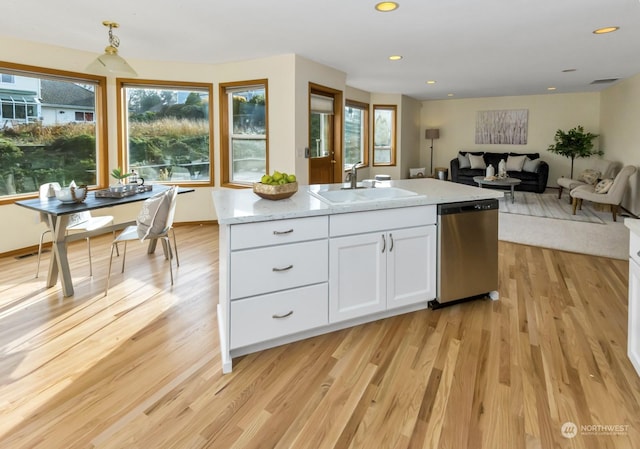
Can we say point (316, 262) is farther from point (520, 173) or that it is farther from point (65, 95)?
point (520, 173)

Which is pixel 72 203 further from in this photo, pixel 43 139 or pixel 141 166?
pixel 141 166

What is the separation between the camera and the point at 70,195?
3180mm

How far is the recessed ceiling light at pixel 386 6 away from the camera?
311cm

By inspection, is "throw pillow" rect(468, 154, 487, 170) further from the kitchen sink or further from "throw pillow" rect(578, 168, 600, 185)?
the kitchen sink

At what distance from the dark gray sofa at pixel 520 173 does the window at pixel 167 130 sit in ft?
20.5

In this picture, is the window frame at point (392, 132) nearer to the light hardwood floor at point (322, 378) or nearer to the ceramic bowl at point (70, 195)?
the light hardwood floor at point (322, 378)

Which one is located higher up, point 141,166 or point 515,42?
point 515,42

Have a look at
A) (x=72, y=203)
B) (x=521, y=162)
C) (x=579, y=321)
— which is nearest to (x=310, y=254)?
(x=579, y=321)

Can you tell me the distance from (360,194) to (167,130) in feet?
12.4

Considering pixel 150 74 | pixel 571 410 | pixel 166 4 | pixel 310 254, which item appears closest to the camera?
pixel 571 410

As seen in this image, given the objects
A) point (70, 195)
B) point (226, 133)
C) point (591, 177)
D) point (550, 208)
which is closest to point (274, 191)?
point (70, 195)

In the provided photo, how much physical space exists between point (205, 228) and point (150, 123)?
1631 mm

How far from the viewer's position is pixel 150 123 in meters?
5.45

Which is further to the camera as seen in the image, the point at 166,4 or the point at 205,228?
the point at 205,228
